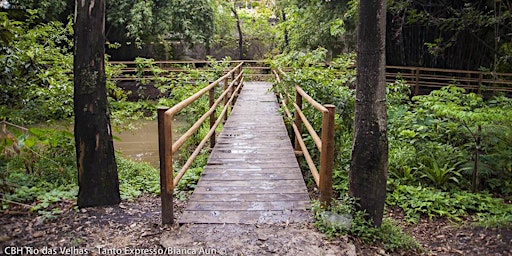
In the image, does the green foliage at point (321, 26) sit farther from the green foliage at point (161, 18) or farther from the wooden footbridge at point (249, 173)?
the wooden footbridge at point (249, 173)

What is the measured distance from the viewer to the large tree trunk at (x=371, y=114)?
9.04ft

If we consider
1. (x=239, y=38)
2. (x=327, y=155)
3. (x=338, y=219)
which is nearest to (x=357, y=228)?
(x=338, y=219)

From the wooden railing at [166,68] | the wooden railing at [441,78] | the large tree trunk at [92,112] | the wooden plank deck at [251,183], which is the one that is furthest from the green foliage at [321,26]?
the large tree trunk at [92,112]

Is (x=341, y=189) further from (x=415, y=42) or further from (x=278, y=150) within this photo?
(x=415, y=42)

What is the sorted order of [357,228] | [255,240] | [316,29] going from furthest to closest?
[316,29], [357,228], [255,240]

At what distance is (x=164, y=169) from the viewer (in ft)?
9.39

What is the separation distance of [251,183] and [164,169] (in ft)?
3.89

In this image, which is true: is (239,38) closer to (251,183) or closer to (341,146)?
(341,146)

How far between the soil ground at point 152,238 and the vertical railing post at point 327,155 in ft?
1.00

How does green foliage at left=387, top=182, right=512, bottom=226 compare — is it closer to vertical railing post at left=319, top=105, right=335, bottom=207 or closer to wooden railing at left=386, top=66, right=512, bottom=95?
vertical railing post at left=319, top=105, right=335, bottom=207

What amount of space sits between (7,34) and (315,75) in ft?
13.2

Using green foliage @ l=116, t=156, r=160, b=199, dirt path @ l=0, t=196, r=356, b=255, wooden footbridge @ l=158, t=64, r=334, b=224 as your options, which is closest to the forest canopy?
wooden footbridge @ l=158, t=64, r=334, b=224

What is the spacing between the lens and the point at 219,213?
3094mm

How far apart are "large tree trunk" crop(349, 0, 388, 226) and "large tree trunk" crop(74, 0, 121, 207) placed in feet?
7.01
